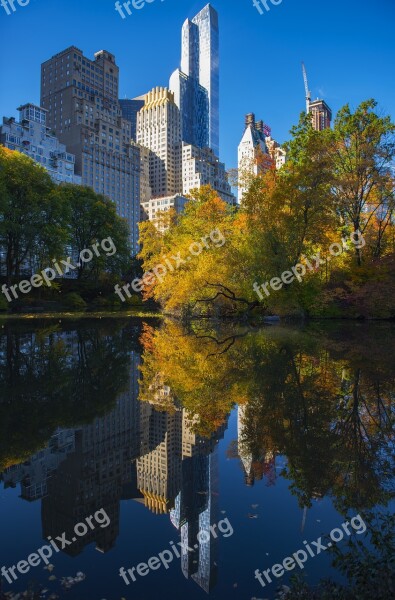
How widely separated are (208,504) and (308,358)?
7.32 m

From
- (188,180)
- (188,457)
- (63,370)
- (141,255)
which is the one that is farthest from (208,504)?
(188,180)

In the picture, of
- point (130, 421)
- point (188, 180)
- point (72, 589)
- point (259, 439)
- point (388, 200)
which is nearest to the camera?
point (72, 589)

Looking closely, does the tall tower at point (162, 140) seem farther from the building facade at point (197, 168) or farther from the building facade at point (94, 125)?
the building facade at point (94, 125)

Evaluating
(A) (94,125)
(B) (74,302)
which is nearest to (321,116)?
(A) (94,125)

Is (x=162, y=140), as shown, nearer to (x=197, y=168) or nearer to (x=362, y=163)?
(x=197, y=168)

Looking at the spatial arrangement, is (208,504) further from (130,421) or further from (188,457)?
(130,421)

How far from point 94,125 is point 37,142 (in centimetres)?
2587

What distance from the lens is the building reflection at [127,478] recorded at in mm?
3033

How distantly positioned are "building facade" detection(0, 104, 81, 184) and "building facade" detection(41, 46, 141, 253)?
8768mm

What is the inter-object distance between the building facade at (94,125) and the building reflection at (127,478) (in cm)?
10944

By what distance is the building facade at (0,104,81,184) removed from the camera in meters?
85.8

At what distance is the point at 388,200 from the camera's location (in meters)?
26.7

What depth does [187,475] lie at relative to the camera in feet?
13.3

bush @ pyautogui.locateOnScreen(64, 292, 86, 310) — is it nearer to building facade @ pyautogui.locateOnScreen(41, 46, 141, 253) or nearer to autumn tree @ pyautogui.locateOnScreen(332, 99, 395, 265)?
autumn tree @ pyautogui.locateOnScreen(332, 99, 395, 265)
